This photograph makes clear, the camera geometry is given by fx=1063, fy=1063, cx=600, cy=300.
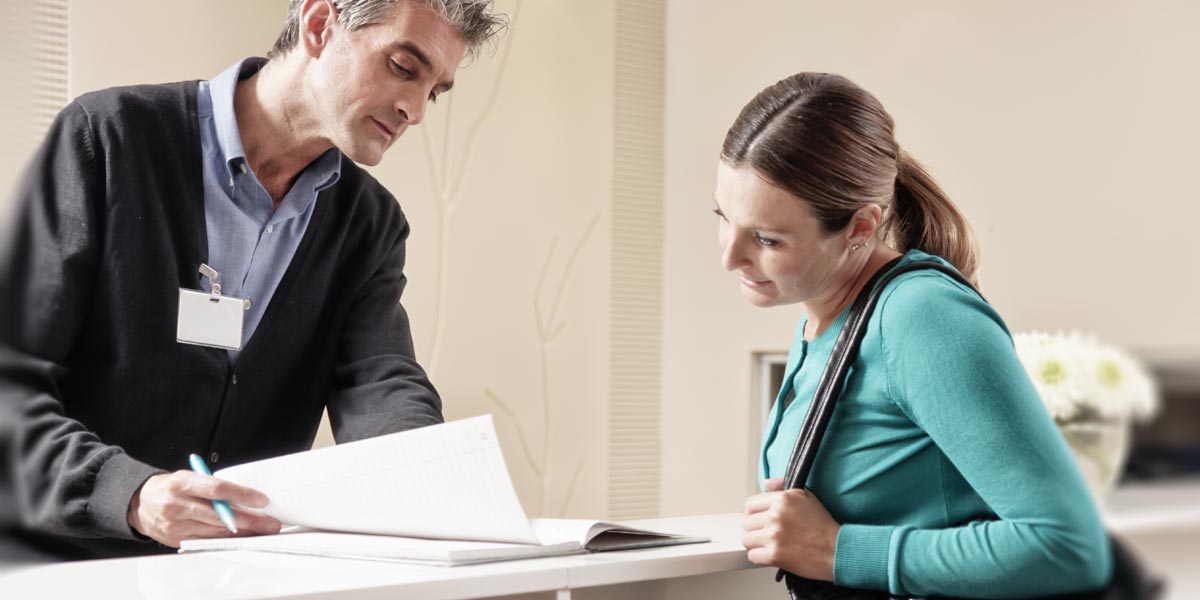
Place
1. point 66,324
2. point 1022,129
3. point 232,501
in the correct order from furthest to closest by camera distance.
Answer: point 1022,129 → point 66,324 → point 232,501

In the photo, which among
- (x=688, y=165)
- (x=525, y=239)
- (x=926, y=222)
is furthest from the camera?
(x=688, y=165)

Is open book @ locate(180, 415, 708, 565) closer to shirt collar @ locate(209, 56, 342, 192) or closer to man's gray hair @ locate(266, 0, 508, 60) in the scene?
shirt collar @ locate(209, 56, 342, 192)

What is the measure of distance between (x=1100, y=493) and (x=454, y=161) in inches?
149

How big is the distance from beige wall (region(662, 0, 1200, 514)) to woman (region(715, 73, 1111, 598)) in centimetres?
49

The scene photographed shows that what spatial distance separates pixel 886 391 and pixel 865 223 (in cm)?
26

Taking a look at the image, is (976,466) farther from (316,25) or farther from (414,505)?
(316,25)

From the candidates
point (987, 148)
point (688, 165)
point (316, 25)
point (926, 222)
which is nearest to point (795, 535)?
point (926, 222)

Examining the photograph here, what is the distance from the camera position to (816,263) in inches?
52.9

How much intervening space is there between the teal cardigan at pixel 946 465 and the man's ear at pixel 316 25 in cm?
110

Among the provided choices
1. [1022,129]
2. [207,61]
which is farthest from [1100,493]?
[207,61]

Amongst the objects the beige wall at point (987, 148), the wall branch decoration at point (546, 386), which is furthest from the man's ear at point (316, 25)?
the wall branch decoration at point (546, 386)

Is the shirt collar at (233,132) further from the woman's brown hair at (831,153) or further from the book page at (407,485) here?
the woman's brown hair at (831,153)

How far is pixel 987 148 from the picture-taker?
3.10 metres

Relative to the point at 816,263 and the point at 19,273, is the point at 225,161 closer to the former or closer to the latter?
the point at 816,263
